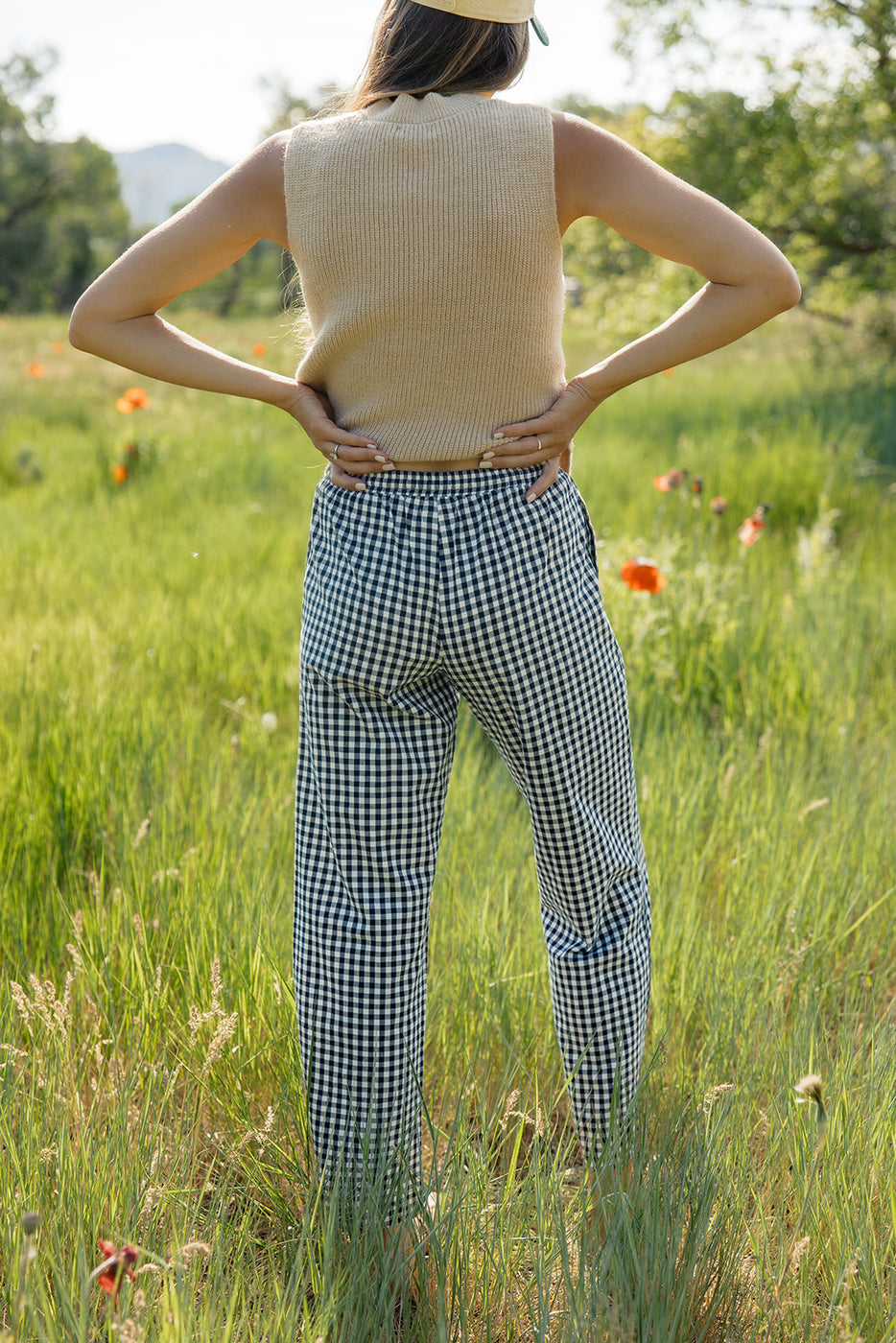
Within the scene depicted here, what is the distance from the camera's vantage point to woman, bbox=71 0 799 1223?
1.25m

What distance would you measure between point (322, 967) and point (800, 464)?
5.15 metres

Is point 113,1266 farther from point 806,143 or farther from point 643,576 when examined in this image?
point 806,143

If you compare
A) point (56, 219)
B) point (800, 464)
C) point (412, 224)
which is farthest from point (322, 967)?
point (56, 219)

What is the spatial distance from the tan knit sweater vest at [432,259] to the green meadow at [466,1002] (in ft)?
→ 0.75

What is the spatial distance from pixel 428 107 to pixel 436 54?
0.10m

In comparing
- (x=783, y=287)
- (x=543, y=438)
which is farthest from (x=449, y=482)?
(x=783, y=287)

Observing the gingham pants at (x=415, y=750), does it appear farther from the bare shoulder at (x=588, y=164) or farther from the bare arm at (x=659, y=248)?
the bare shoulder at (x=588, y=164)

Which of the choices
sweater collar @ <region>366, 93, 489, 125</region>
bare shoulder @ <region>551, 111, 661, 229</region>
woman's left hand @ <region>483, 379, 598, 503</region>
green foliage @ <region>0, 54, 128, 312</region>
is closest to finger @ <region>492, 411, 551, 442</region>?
woman's left hand @ <region>483, 379, 598, 503</region>

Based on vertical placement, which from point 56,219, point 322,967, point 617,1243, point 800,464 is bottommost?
point 617,1243

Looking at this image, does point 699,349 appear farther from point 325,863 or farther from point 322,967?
point 322,967

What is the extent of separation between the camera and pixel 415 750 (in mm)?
1368

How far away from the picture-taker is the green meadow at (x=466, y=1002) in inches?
48.8

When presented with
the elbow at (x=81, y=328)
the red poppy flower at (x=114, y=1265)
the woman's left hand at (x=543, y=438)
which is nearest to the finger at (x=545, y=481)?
the woman's left hand at (x=543, y=438)

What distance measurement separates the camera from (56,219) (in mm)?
37500
